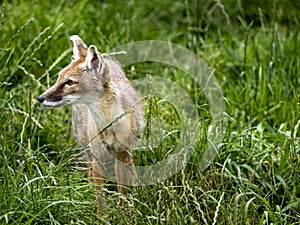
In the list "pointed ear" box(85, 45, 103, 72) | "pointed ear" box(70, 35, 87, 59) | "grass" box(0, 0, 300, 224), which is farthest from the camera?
"pointed ear" box(70, 35, 87, 59)

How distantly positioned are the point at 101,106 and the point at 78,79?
0.73 feet

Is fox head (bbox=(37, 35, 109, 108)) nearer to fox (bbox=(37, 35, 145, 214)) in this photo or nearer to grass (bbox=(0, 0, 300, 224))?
fox (bbox=(37, 35, 145, 214))

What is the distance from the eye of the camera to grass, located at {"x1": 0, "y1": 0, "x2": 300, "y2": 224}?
3.38 meters

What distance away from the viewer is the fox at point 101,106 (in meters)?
3.64

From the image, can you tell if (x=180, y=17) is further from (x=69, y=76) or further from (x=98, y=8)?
(x=69, y=76)

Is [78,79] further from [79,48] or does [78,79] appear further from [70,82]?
[79,48]

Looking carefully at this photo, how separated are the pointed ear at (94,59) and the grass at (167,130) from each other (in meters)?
0.34

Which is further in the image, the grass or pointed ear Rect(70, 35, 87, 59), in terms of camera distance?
pointed ear Rect(70, 35, 87, 59)

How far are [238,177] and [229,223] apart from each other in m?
0.46

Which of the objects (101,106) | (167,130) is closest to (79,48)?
(101,106)

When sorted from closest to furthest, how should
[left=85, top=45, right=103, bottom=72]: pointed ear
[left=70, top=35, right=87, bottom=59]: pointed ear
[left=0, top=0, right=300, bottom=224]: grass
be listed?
1. [left=0, top=0, right=300, bottom=224]: grass
2. [left=85, top=45, right=103, bottom=72]: pointed ear
3. [left=70, top=35, right=87, bottom=59]: pointed ear

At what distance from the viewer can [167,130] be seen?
14.2 ft

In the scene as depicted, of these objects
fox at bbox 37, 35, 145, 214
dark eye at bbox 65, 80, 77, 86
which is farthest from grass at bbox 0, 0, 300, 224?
dark eye at bbox 65, 80, 77, 86

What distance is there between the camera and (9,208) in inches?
126
